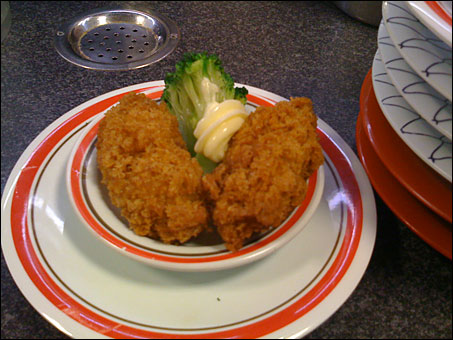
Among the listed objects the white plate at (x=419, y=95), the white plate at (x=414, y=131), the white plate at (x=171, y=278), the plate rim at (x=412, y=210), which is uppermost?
the white plate at (x=419, y=95)

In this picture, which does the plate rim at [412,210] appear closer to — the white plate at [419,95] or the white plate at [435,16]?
the white plate at [419,95]

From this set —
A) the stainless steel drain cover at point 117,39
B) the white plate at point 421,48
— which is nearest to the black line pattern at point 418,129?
the white plate at point 421,48

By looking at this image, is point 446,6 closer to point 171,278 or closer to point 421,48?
point 421,48

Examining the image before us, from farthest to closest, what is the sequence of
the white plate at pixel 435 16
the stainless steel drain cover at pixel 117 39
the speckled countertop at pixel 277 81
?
the stainless steel drain cover at pixel 117 39 < the speckled countertop at pixel 277 81 < the white plate at pixel 435 16

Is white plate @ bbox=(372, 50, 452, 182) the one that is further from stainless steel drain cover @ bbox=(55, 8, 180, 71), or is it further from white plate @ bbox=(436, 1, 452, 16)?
stainless steel drain cover @ bbox=(55, 8, 180, 71)

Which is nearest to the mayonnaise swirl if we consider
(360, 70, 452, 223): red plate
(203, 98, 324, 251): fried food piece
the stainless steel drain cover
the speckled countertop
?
(203, 98, 324, 251): fried food piece

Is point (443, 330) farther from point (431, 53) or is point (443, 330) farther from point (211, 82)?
point (211, 82)
